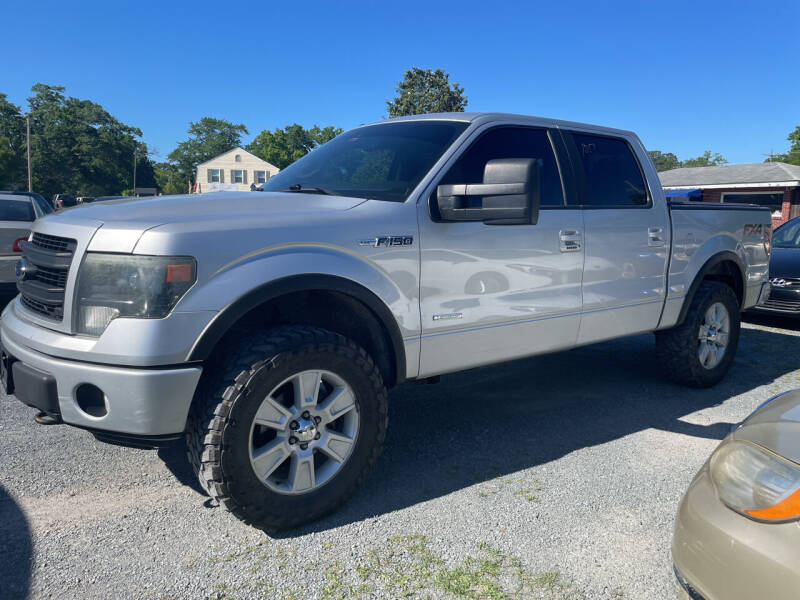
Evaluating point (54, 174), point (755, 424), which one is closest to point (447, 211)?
point (755, 424)

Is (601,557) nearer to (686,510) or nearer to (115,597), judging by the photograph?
(686,510)

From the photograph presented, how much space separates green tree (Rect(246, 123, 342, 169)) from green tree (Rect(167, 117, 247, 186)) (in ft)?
37.1

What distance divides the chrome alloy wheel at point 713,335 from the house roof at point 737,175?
71.5 feet

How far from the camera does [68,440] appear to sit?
371 cm

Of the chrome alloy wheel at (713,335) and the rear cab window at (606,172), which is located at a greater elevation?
the rear cab window at (606,172)

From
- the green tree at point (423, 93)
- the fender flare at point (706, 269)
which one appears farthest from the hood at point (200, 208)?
the green tree at point (423, 93)

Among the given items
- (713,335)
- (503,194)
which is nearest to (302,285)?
(503,194)

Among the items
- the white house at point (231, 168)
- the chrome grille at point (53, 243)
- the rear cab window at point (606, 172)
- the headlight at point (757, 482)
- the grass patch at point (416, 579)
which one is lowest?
the grass patch at point (416, 579)

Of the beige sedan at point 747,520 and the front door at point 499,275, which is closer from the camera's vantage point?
the beige sedan at point 747,520

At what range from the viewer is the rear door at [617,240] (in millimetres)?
3953

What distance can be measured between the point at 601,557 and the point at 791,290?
21.4ft

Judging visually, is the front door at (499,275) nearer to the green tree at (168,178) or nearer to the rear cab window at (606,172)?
the rear cab window at (606,172)

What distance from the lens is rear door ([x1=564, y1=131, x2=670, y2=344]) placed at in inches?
156

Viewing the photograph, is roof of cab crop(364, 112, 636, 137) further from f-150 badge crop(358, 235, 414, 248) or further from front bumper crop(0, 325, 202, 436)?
front bumper crop(0, 325, 202, 436)
